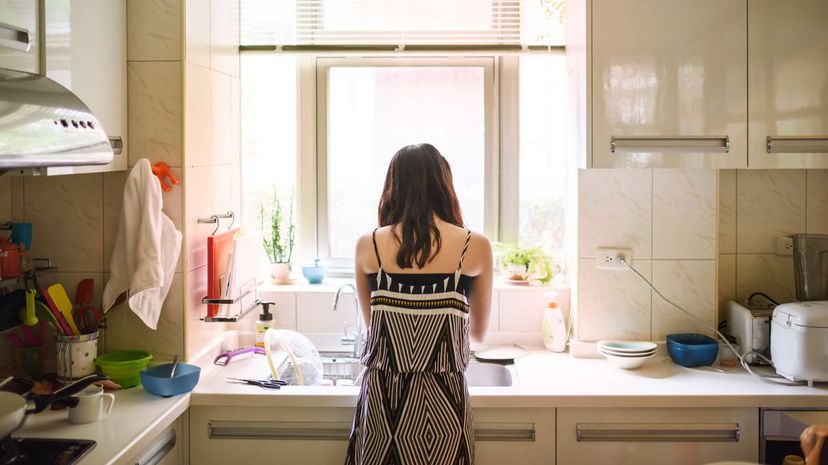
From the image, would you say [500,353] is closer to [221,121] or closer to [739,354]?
[739,354]

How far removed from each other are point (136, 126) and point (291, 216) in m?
0.89

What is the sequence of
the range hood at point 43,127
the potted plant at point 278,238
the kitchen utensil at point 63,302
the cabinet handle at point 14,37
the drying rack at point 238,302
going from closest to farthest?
the range hood at point 43,127, the cabinet handle at point 14,37, the kitchen utensil at point 63,302, the drying rack at point 238,302, the potted plant at point 278,238

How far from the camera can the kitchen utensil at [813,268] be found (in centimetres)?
297

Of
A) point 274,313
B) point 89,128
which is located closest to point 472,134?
point 274,313

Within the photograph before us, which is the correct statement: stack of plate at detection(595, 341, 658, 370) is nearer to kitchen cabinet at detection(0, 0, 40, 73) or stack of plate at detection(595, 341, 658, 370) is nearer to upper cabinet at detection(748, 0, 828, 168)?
upper cabinet at detection(748, 0, 828, 168)

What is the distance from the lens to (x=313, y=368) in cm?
302

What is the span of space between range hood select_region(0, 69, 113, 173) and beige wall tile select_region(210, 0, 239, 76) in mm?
974

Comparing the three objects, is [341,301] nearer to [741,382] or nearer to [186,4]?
[186,4]

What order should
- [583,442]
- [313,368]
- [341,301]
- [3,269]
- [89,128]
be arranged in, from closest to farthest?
1. [89,128]
2. [3,269]
3. [583,442]
4. [313,368]
5. [341,301]

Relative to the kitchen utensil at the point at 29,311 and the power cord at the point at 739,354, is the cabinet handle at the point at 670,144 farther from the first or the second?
the kitchen utensil at the point at 29,311

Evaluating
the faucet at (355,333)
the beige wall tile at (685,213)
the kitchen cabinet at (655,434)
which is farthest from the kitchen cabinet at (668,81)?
the faucet at (355,333)

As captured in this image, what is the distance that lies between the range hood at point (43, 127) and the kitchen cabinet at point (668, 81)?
4.89 feet

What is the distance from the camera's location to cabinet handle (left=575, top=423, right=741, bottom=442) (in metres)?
2.69

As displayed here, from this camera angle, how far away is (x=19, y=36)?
2051 millimetres
